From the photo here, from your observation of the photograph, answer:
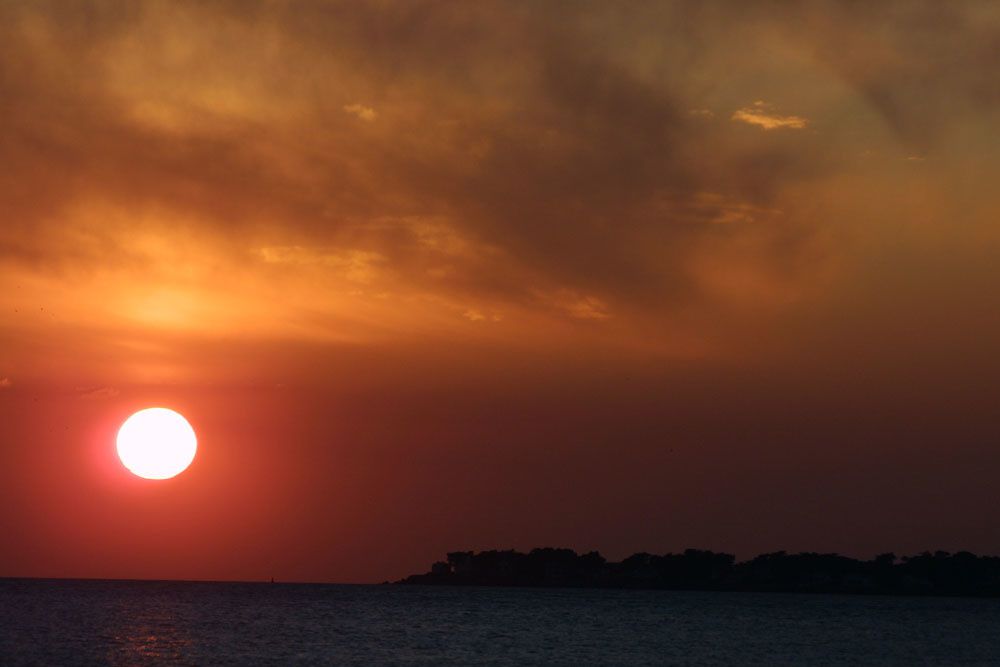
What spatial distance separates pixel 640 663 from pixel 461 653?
54.8 feet

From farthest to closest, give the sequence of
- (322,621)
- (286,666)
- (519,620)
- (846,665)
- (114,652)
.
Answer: (519,620), (322,621), (846,665), (114,652), (286,666)

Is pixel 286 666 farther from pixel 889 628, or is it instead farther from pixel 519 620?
pixel 889 628

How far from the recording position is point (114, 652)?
108 metres

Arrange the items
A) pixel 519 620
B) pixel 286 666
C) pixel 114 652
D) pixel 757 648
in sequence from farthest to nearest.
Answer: pixel 519 620
pixel 757 648
pixel 114 652
pixel 286 666

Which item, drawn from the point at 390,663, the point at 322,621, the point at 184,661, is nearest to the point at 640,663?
the point at 390,663

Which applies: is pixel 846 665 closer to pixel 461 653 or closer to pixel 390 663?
pixel 461 653

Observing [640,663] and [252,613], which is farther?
[252,613]

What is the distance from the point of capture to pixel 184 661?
10069cm

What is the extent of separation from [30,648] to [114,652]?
793 cm

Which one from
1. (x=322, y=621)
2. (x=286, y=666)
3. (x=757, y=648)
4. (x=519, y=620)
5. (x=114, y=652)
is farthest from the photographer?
(x=519, y=620)

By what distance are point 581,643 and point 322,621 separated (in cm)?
4789

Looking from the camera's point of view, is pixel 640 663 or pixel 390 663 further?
pixel 640 663

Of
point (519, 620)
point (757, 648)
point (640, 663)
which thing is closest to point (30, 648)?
point (640, 663)

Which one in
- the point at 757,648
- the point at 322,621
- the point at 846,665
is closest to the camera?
the point at 846,665
